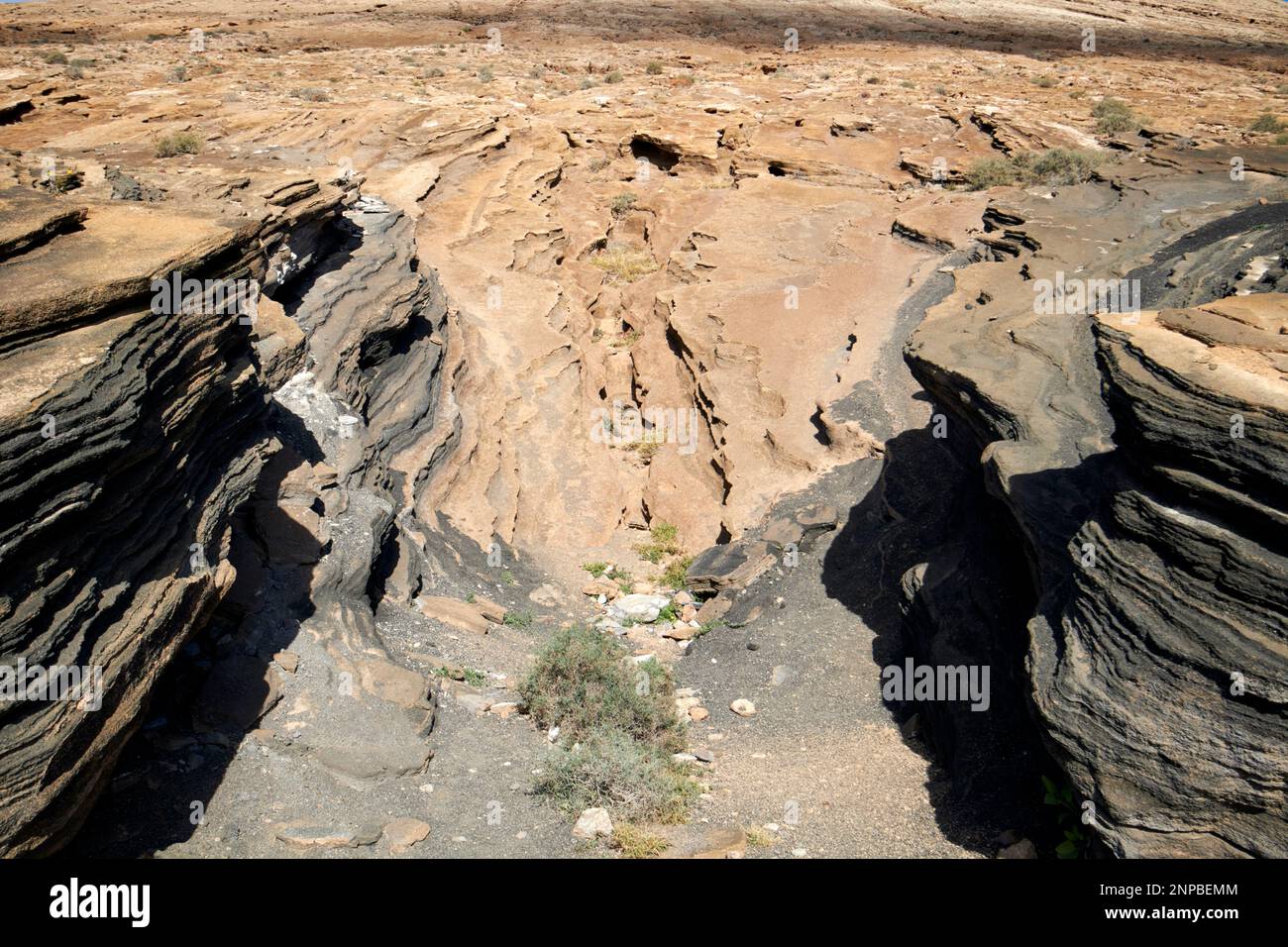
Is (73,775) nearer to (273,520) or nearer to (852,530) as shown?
(273,520)

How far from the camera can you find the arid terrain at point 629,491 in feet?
17.3

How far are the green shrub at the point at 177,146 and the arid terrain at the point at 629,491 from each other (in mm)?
107

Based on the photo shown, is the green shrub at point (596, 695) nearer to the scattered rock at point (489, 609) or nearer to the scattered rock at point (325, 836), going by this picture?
A: the scattered rock at point (489, 609)

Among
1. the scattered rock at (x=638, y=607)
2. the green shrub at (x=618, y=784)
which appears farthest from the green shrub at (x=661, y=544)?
the green shrub at (x=618, y=784)

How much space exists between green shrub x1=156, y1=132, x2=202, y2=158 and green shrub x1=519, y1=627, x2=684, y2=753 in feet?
42.1

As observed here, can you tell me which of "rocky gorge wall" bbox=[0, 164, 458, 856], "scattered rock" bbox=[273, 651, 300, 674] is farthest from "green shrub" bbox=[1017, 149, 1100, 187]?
"scattered rock" bbox=[273, 651, 300, 674]

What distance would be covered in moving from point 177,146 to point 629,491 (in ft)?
35.1

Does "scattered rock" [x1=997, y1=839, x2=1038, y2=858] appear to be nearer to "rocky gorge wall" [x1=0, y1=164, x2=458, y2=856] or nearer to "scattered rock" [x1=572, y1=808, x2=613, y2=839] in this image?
"scattered rock" [x1=572, y1=808, x2=613, y2=839]

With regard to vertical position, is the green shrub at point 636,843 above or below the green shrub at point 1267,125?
below

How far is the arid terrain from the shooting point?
5.28 metres

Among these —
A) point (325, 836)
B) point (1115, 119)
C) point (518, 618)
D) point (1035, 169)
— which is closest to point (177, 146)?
point (518, 618)

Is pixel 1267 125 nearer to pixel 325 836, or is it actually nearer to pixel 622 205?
pixel 622 205

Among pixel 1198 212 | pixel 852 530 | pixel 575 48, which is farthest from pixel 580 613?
pixel 575 48

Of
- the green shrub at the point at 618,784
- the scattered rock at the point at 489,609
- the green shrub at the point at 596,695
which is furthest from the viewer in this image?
the scattered rock at the point at 489,609
